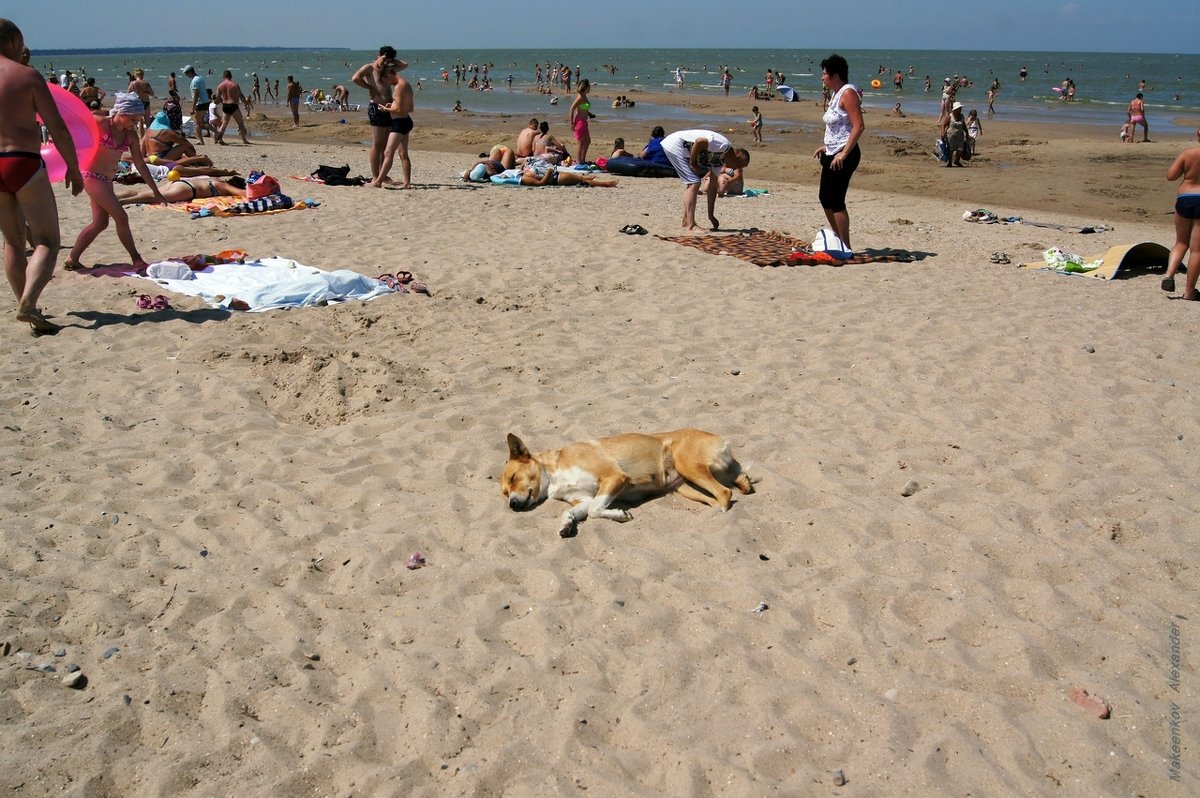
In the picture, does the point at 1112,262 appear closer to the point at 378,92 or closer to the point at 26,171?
the point at 26,171

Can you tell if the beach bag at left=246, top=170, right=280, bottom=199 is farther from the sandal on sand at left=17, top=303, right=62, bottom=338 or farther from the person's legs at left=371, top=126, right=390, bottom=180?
the sandal on sand at left=17, top=303, right=62, bottom=338

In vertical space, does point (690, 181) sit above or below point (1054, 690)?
above

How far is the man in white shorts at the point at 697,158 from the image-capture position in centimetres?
1050

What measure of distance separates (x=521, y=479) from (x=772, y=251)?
6.23 meters

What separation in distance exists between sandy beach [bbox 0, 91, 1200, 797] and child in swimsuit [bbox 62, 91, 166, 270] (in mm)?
407

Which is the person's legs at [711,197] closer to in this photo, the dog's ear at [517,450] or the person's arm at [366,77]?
the person's arm at [366,77]

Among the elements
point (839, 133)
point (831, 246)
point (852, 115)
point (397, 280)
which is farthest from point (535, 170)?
point (397, 280)

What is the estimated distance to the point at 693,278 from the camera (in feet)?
27.8

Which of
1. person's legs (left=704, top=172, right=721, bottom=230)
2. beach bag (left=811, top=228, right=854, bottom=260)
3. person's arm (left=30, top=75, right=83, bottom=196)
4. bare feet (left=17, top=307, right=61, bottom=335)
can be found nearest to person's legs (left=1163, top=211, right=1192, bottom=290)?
beach bag (left=811, top=228, right=854, bottom=260)

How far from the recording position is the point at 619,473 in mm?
4145

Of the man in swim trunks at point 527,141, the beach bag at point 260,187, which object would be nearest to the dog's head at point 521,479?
the beach bag at point 260,187

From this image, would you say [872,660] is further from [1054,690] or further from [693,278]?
[693,278]

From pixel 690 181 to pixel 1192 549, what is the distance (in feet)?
25.8

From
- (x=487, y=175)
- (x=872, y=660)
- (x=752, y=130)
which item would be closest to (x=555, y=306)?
(x=872, y=660)
